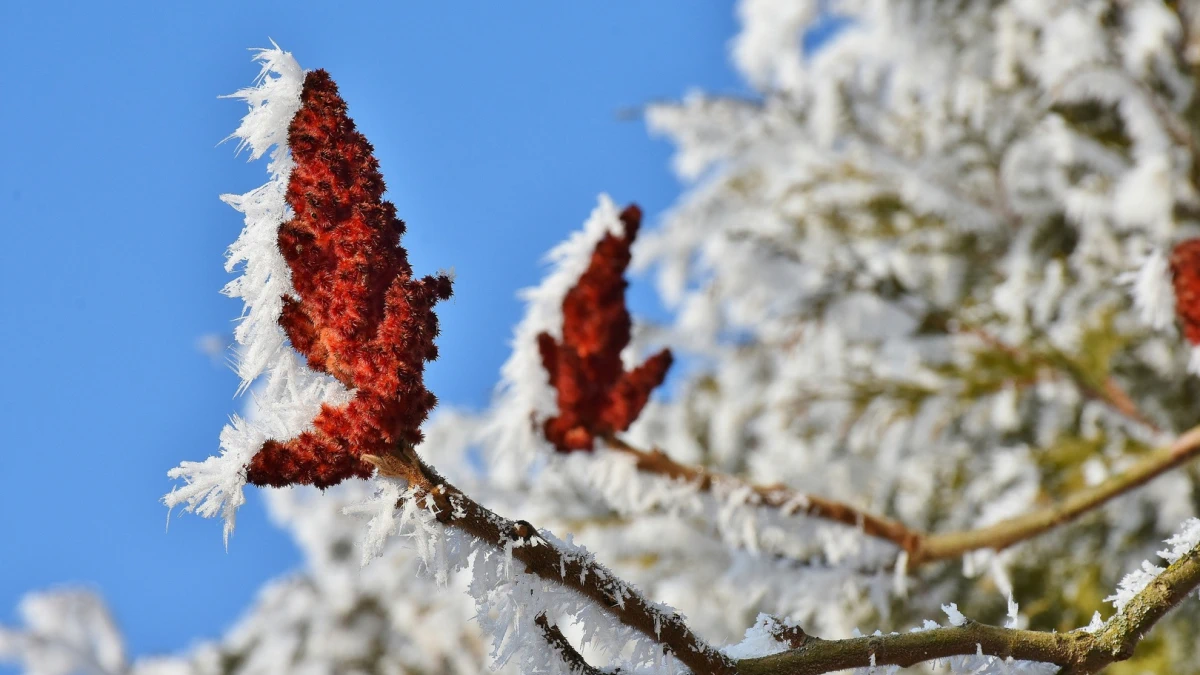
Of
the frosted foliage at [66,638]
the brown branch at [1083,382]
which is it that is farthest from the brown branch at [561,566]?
the frosted foliage at [66,638]

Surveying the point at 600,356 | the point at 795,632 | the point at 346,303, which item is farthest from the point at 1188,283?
the point at 346,303

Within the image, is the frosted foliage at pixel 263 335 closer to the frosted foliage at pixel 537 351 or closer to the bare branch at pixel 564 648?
the bare branch at pixel 564 648

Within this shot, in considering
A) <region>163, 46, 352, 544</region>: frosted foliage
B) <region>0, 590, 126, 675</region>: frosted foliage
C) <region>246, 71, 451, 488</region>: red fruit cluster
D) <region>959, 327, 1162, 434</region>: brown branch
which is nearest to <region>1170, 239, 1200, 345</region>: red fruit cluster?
<region>959, 327, 1162, 434</region>: brown branch

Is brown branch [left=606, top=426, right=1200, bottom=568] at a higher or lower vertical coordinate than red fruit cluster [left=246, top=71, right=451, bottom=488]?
higher

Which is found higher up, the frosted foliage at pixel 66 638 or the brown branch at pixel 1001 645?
the frosted foliage at pixel 66 638

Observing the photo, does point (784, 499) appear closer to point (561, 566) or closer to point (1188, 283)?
point (1188, 283)

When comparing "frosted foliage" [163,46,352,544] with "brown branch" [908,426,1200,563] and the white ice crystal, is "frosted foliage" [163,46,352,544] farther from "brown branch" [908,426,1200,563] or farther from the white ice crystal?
"brown branch" [908,426,1200,563]

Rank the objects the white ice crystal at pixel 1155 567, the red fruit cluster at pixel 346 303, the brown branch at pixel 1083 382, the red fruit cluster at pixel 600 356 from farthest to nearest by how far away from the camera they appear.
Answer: the brown branch at pixel 1083 382, the red fruit cluster at pixel 600 356, the white ice crystal at pixel 1155 567, the red fruit cluster at pixel 346 303

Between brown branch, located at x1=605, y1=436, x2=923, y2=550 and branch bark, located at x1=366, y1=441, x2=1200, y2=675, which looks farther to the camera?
brown branch, located at x1=605, y1=436, x2=923, y2=550
